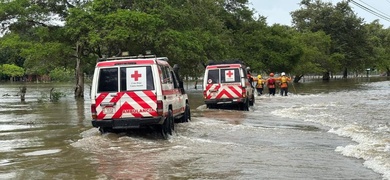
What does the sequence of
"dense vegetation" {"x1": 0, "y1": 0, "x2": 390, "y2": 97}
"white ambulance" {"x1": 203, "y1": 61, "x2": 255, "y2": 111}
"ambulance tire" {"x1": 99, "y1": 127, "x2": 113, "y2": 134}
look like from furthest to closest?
"dense vegetation" {"x1": 0, "y1": 0, "x2": 390, "y2": 97} < "white ambulance" {"x1": 203, "y1": 61, "x2": 255, "y2": 111} < "ambulance tire" {"x1": 99, "y1": 127, "x2": 113, "y2": 134}

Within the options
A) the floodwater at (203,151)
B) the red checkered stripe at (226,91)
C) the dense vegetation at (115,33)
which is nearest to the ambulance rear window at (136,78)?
the floodwater at (203,151)

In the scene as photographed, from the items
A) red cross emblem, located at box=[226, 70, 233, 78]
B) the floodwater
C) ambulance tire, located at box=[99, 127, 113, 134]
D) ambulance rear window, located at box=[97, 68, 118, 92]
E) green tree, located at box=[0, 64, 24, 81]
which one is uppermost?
green tree, located at box=[0, 64, 24, 81]

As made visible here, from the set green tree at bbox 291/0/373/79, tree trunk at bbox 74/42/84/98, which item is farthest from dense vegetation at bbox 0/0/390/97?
green tree at bbox 291/0/373/79

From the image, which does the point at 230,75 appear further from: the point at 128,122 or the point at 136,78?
the point at 128,122

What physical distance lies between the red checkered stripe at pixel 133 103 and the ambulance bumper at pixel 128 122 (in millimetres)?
98

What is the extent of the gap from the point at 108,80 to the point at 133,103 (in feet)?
2.68

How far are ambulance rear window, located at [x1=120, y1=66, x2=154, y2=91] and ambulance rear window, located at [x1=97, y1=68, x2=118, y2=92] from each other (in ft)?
0.56

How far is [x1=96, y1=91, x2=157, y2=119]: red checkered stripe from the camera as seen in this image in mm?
11930

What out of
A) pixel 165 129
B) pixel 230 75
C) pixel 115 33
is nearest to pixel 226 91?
pixel 230 75

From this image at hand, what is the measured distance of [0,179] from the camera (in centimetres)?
793

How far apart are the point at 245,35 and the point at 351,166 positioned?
42.2 meters

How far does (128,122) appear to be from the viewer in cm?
1196

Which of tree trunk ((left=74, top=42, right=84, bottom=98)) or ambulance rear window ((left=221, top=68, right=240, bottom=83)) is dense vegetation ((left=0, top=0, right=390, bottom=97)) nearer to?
tree trunk ((left=74, top=42, right=84, bottom=98))

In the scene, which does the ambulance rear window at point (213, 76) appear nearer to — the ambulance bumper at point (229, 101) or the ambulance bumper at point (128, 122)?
the ambulance bumper at point (229, 101)
